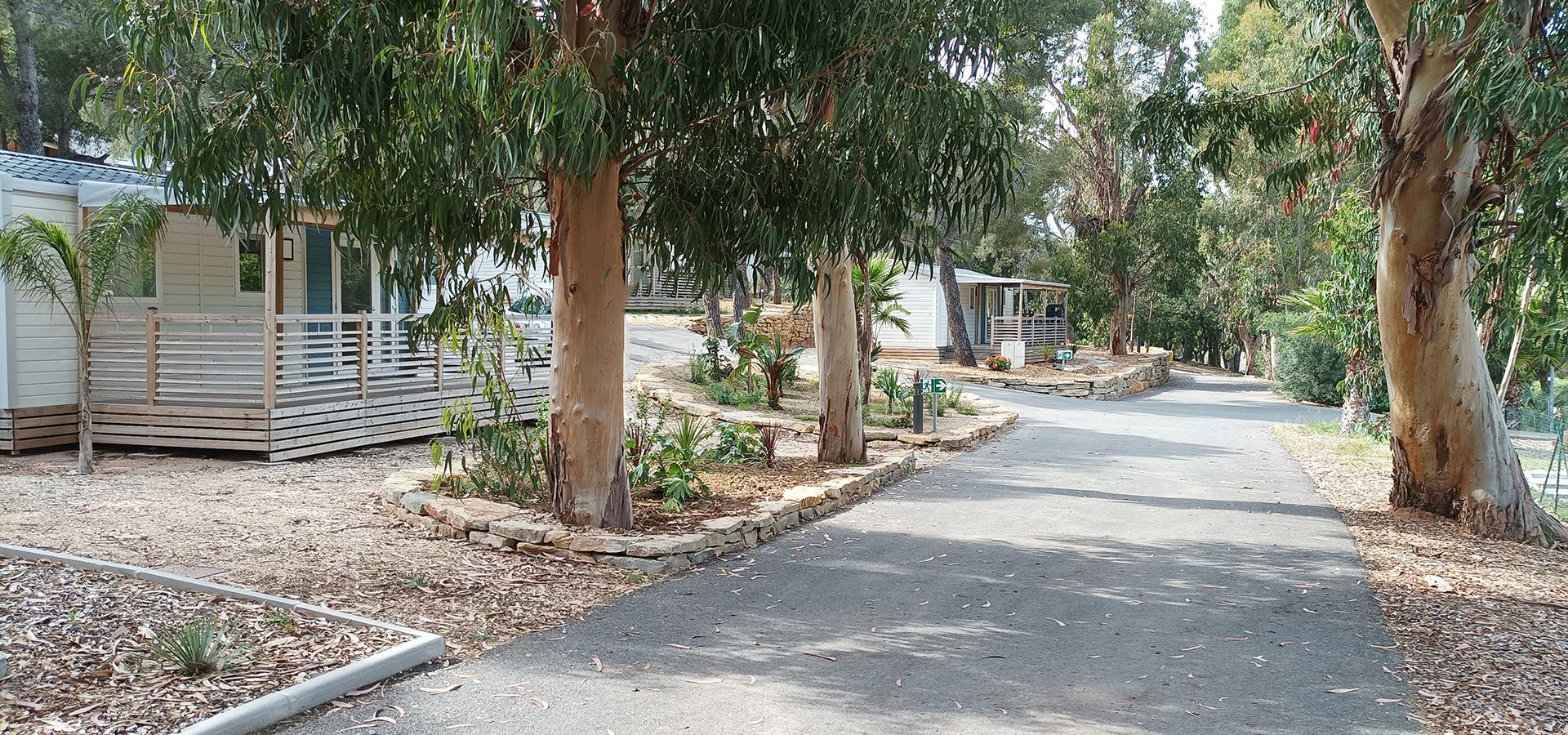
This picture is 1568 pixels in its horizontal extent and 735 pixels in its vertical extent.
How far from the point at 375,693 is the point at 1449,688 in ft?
15.0

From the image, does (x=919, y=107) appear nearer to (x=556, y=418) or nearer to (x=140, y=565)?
(x=556, y=418)

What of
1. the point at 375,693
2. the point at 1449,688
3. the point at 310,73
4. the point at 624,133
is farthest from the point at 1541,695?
the point at 310,73

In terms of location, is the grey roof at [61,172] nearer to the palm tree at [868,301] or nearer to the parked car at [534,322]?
the parked car at [534,322]

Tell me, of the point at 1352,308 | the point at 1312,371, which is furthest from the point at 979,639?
the point at 1312,371

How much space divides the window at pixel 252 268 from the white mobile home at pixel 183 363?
0.50ft

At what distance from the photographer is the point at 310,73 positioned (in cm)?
600

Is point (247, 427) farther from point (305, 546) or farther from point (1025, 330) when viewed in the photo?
point (1025, 330)

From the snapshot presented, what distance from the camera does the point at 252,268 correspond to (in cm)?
1367

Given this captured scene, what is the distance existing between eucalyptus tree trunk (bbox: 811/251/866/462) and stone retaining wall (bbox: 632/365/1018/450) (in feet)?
7.12

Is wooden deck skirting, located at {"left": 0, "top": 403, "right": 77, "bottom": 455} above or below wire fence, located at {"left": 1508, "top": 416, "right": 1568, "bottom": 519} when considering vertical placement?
above

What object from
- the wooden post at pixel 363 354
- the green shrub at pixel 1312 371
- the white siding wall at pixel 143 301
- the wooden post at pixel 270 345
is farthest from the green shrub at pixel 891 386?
the green shrub at pixel 1312 371

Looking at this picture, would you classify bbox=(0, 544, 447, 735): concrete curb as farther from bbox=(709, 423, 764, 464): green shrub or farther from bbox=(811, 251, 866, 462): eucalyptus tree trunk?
bbox=(811, 251, 866, 462): eucalyptus tree trunk

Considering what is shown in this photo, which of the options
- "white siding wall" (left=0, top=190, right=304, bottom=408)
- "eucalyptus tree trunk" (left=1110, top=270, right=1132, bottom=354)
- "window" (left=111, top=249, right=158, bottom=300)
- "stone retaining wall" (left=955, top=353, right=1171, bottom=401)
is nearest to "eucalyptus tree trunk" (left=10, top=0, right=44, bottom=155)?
"white siding wall" (left=0, top=190, right=304, bottom=408)

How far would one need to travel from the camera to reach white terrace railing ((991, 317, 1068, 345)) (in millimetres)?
35531
